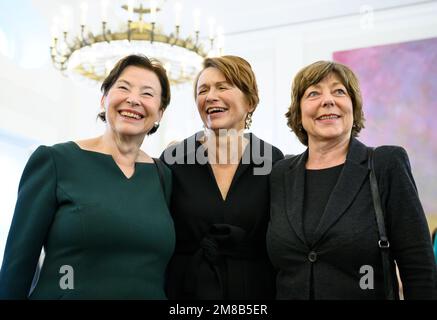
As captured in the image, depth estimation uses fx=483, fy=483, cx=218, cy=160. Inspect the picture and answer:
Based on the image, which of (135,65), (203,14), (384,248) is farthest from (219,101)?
(203,14)

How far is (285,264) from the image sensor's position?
1.78 m

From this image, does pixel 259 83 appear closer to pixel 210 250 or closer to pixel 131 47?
pixel 131 47

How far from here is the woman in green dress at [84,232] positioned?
1.66 meters

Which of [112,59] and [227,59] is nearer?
[227,59]

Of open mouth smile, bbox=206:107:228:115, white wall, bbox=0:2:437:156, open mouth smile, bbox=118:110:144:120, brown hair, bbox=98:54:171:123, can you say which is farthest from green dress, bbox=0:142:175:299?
white wall, bbox=0:2:437:156

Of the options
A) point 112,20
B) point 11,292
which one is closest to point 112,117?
point 11,292

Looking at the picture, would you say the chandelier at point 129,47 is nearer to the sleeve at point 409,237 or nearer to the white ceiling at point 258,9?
the white ceiling at point 258,9

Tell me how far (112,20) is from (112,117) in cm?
495

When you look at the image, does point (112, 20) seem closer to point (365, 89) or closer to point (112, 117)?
point (365, 89)

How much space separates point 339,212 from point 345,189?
0.32 ft

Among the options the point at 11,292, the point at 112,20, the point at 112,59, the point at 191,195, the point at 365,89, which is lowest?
the point at 11,292

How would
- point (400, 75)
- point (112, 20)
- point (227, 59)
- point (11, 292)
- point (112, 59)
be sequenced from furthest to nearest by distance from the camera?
point (112, 20), point (400, 75), point (112, 59), point (227, 59), point (11, 292)

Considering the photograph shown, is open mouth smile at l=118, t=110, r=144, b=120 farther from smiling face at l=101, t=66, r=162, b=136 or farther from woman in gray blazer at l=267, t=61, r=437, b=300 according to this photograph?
woman in gray blazer at l=267, t=61, r=437, b=300

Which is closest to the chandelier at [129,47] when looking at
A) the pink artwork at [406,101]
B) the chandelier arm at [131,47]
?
the chandelier arm at [131,47]
